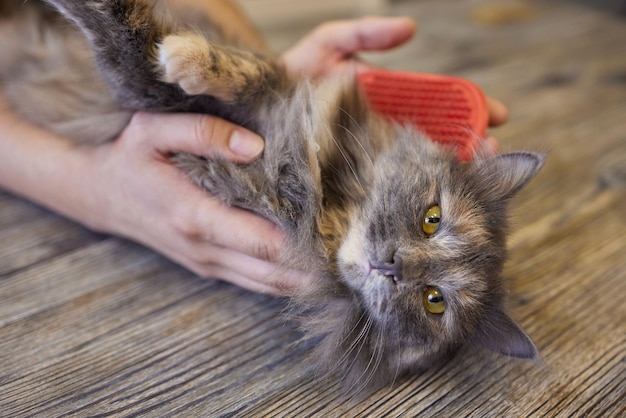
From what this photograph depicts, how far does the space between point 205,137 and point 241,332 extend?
0.50 m

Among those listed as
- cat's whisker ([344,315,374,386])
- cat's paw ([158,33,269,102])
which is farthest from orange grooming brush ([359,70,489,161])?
cat's whisker ([344,315,374,386])

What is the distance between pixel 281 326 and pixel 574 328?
30.6 inches

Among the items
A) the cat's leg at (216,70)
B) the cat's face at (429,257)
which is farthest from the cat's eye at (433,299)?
the cat's leg at (216,70)

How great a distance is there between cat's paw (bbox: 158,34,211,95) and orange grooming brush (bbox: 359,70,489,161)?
1.72 ft

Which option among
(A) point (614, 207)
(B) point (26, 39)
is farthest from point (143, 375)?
(A) point (614, 207)

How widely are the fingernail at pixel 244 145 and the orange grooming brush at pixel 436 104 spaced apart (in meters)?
0.42

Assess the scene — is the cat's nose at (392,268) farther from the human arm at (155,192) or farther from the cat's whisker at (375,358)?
the human arm at (155,192)

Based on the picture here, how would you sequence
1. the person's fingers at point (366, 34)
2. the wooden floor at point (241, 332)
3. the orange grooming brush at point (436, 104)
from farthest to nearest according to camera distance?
the person's fingers at point (366, 34)
the orange grooming brush at point (436, 104)
the wooden floor at point (241, 332)

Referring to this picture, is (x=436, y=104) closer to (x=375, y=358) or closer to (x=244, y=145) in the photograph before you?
(x=244, y=145)

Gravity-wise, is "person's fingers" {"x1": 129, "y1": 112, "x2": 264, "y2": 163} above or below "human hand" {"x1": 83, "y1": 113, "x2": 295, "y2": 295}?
above

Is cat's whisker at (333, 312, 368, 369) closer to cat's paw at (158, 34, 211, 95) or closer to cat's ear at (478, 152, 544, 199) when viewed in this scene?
cat's ear at (478, 152, 544, 199)

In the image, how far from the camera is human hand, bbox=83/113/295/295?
1268 mm

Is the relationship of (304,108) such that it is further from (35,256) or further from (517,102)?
(517,102)

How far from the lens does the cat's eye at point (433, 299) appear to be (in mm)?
1230
